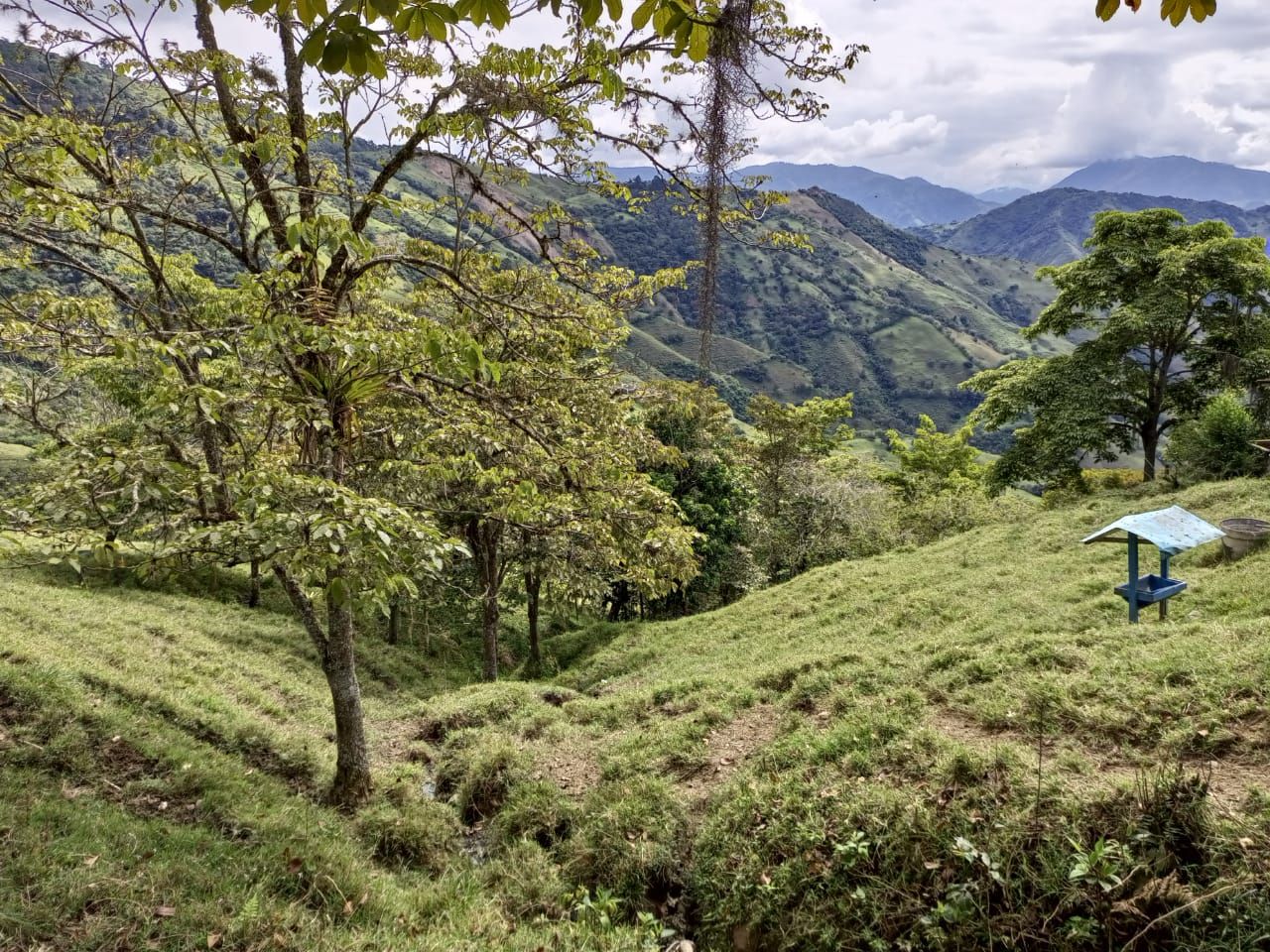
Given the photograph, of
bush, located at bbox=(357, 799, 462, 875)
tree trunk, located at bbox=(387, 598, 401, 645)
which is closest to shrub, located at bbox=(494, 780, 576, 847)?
bush, located at bbox=(357, 799, 462, 875)

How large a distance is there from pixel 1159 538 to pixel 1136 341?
721 inches

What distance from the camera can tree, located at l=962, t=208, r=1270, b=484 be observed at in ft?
69.9

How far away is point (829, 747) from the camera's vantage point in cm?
697

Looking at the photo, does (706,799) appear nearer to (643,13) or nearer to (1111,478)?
(643,13)

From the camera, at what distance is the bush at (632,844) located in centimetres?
621

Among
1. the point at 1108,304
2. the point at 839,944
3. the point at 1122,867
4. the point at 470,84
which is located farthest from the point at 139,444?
the point at 1108,304

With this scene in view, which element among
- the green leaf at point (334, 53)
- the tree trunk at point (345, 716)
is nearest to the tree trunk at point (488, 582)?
the tree trunk at point (345, 716)

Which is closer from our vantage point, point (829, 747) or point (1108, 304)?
point (829, 747)

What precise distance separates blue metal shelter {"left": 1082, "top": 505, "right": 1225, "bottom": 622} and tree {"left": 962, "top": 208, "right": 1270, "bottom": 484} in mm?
14612

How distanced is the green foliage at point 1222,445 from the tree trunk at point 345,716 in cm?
2338

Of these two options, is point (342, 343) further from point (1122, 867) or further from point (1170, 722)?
point (1170, 722)

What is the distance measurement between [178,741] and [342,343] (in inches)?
237

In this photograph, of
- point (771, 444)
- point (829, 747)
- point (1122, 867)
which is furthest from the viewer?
point (771, 444)

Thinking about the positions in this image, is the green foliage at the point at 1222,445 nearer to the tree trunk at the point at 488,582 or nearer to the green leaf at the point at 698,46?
the tree trunk at the point at 488,582
